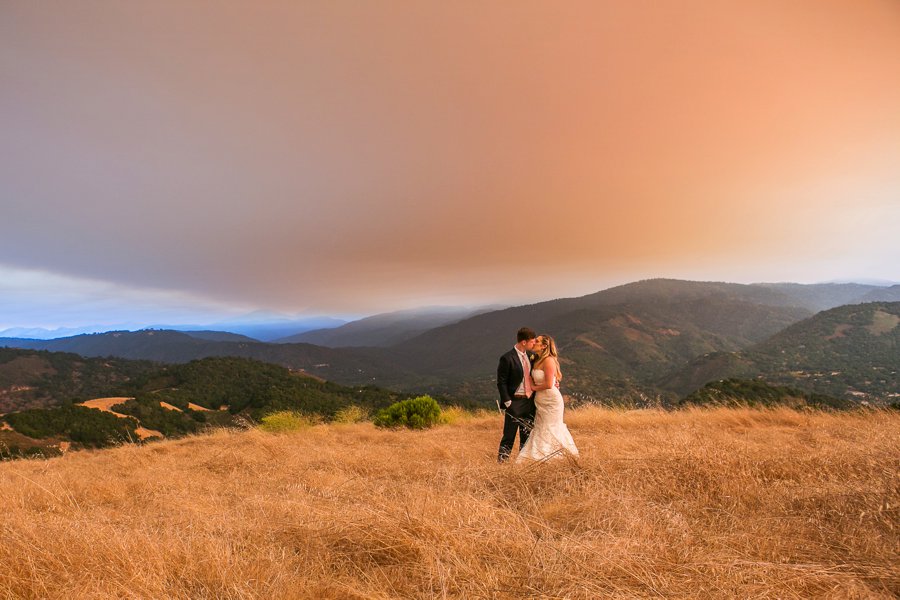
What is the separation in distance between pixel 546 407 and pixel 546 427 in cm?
31

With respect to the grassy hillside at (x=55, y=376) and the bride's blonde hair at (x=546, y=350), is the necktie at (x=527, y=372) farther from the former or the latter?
the grassy hillside at (x=55, y=376)

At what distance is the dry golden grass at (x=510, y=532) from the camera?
213 centimetres

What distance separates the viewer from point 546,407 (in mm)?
6551

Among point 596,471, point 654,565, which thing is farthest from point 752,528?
point 596,471

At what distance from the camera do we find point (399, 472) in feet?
19.7

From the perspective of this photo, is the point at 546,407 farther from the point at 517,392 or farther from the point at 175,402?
the point at 175,402

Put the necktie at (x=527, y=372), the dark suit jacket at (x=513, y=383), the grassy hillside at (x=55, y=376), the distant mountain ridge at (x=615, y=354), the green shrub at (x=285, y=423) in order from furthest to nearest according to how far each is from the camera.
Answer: the distant mountain ridge at (x=615, y=354) → the grassy hillside at (x=55, y=376) → the green shrub at (x=285, y=423) → the dark suit jacket at (x=513, y=383) → the necktie at (x=527, y=372)

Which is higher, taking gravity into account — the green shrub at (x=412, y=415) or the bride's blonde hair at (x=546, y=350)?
the bride's blonde hair at (x=546, y=350)

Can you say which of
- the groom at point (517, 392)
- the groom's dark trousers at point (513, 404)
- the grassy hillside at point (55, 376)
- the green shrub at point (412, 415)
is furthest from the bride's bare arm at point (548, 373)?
the grassy hillside at point (55, 376)

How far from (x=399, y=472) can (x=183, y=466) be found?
183 inches

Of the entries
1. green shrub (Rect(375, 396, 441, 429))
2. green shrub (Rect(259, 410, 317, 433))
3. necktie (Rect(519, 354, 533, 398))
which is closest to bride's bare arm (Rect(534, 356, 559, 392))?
necktie (Rect(519, 354, 533, 398))

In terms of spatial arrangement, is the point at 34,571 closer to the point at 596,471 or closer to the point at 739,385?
the point at 596,471

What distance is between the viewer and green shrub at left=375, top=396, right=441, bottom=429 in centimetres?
1271

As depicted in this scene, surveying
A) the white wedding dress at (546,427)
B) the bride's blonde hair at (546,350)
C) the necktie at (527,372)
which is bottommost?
the white wedding dress at (546,427)
